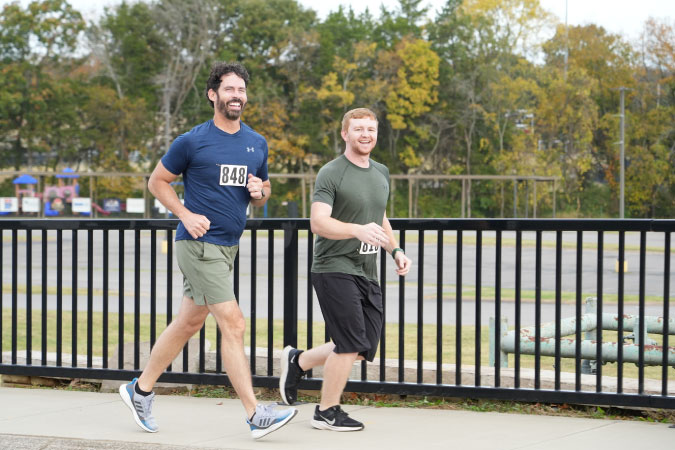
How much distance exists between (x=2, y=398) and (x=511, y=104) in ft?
189

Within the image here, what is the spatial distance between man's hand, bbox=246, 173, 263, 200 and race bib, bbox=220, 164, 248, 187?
0.04 metres

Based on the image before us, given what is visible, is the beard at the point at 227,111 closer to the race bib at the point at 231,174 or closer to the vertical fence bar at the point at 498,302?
the race bib at the point at 231,174

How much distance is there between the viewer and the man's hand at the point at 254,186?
487 cm

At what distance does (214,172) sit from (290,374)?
1243mm

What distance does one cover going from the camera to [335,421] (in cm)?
505

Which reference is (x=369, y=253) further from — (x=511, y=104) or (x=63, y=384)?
(x=511, y=104)

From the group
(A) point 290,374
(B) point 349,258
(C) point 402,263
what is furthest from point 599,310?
(A) point 290,374

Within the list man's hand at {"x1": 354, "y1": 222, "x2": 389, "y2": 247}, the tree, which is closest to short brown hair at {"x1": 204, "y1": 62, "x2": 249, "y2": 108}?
man's hand at {"x1": 354, "y1": 222, "x2": 389, "y2": 247}

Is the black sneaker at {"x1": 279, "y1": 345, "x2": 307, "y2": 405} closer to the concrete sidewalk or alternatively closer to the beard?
the concrete sidewalk

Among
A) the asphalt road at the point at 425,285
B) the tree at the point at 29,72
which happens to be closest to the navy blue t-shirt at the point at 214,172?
the asphalt road at the point at 425,285

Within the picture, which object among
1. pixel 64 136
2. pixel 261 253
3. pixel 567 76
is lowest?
pixel 261 253

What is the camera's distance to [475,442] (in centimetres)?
479

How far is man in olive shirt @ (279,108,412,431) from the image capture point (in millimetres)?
4816

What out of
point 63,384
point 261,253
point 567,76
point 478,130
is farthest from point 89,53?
point 63,384
